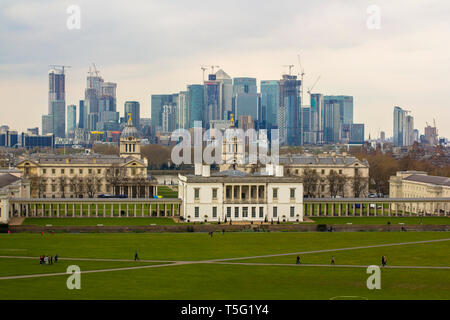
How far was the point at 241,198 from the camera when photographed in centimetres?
9825

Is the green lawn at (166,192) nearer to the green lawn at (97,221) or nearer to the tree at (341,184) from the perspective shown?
the tree at (341,184)

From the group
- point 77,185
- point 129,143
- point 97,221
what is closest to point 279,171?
point 97,221

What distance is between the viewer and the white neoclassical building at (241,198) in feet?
319

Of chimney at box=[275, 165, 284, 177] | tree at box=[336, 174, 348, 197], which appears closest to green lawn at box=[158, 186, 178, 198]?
tree at box=[336, 174, 348, 197]

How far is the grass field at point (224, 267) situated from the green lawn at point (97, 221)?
34.5 feet

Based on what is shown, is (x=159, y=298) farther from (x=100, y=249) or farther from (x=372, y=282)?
(x=100, y=249)

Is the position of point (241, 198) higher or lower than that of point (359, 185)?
higher

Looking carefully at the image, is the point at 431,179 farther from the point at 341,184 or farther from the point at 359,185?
the point at 341,184

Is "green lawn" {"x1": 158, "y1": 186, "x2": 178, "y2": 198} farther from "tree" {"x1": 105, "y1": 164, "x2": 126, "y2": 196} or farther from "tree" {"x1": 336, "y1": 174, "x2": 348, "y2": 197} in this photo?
"tree" {"x1": 336, "y1": 174, "x2": 348, "y2": 197}

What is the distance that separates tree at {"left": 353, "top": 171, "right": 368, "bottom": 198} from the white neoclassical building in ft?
103

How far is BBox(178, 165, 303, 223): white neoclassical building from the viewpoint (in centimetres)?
9712

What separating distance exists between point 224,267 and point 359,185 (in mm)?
72853
